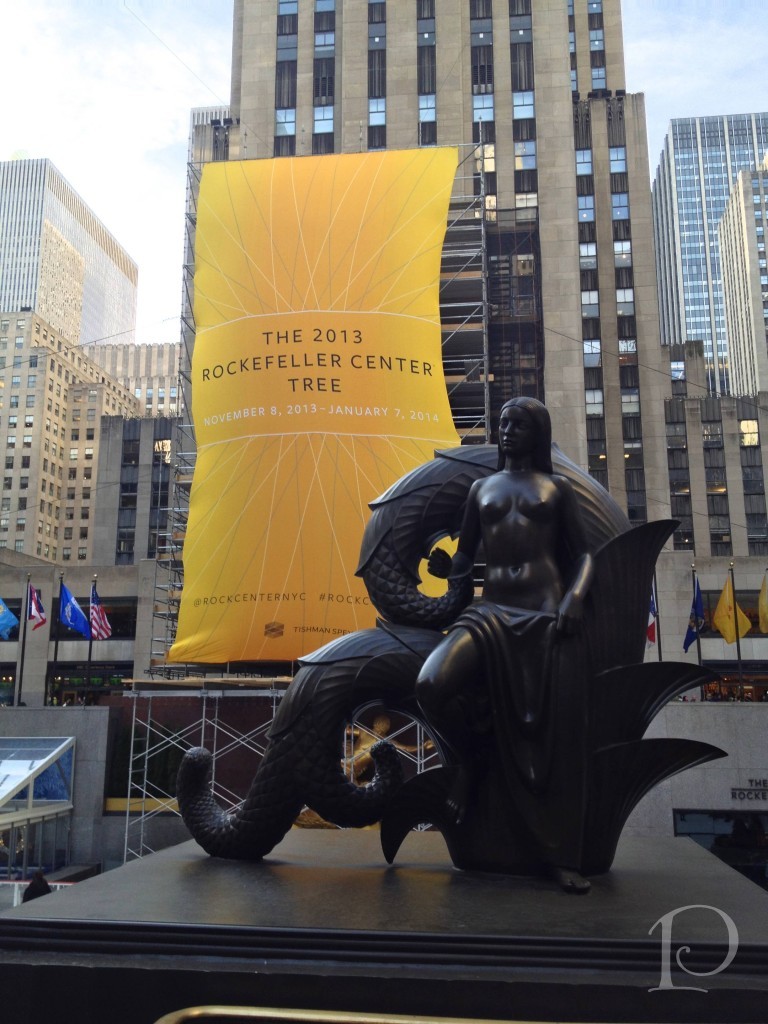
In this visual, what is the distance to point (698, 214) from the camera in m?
145

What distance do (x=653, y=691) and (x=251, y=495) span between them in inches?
720

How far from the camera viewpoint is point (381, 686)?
761cm

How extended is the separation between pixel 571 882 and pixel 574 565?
2346mm

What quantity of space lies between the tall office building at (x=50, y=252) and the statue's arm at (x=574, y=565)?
4949 inches

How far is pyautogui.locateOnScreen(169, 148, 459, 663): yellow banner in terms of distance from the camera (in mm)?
24328

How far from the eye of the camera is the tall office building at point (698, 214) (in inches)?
5443

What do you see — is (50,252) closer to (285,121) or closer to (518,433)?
(285,121)

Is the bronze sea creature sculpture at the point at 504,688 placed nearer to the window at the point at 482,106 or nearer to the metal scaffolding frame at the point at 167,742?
the metal scaffolding frame at the point at 167,742

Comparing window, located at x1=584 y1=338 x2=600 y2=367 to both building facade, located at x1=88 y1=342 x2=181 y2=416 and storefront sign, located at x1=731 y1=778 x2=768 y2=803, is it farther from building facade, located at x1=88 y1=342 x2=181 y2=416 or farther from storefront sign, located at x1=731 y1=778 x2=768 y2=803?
building facade, located at x1=88 y1=342 x2=181 y2=416

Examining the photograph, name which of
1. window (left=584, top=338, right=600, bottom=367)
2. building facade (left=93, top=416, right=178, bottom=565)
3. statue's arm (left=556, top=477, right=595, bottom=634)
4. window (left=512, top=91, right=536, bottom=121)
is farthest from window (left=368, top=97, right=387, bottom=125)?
statue's arm (left=556, top=477, right=595, bottom=634)

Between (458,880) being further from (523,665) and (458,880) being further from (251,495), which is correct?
(251,495)

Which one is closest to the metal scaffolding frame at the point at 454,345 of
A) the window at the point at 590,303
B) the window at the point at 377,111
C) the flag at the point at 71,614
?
the flag at the point at 71,614

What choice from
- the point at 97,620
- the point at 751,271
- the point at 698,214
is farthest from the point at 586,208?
the point at 698,214

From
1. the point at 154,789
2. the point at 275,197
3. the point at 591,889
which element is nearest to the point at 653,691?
the point at 591,889
